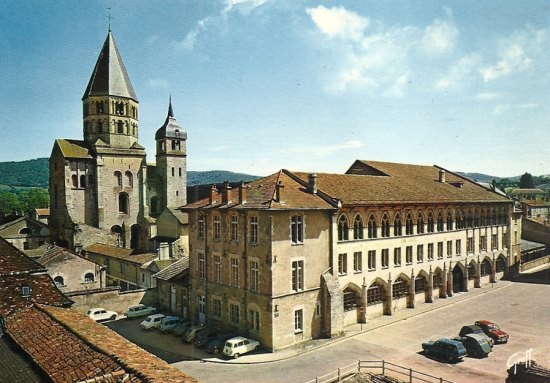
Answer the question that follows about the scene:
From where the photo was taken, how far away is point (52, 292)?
835 inches

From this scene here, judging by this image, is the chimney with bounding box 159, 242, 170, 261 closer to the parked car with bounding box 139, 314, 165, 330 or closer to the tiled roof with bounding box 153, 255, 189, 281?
the tiled roof with bounding box 153, 255, 189, 281

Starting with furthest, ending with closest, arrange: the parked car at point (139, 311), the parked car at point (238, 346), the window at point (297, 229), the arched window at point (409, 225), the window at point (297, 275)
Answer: the arched window at point (409, 225) → the parked car at point (139, 311) → the window at point (297, 229) → the window at point (297, 275) → the parked car at point (238, 346)

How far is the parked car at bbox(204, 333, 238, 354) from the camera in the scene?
28906mm

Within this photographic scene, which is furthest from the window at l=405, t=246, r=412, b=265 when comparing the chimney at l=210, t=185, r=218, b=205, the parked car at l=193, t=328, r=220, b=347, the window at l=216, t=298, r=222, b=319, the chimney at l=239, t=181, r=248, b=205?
the parked car at l=193, t=328, r=220, b=347

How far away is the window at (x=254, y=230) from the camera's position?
100 ft

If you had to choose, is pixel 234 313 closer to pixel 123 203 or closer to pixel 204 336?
pixel 204 336

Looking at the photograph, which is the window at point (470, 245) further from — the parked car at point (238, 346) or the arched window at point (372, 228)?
the parked car at point (238, 346)

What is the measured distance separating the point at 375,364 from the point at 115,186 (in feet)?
169

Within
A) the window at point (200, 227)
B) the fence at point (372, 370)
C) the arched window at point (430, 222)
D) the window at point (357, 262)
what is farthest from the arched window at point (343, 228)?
the arched window at point (430, 222)

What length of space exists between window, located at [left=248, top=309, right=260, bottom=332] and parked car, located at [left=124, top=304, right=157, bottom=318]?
13.8m

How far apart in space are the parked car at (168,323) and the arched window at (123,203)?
35.2 meters

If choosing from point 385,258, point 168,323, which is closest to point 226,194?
point 168,323

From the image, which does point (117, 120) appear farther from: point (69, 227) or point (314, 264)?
point (314, 264)

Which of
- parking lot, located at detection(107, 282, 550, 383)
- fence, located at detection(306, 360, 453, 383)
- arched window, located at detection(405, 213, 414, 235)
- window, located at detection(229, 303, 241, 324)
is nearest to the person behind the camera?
fence, located at detection(306, 360, 453, 383)
